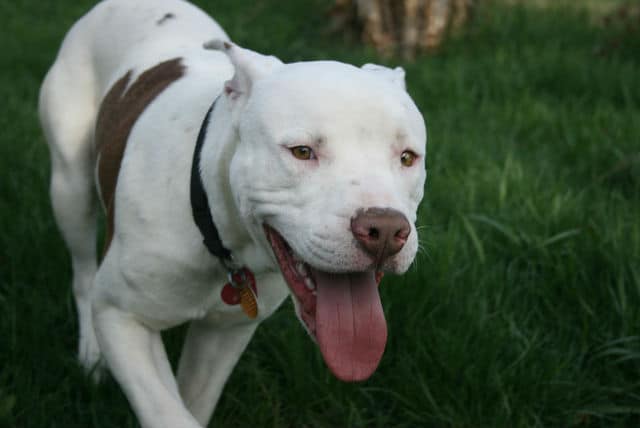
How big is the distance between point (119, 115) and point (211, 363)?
0.96 meters

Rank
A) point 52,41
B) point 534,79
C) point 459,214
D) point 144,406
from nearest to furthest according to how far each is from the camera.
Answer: point 144,406
point 459,214
point 534,79
point 52,41

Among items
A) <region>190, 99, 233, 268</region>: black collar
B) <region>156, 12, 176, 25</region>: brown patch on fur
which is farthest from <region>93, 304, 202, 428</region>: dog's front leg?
<region>156, 12, 176, 25</region>: brown patch on fur

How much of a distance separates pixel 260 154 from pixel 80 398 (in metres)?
1.33

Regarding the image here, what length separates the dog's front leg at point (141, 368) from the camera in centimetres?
261

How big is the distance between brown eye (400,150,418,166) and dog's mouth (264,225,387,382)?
309mm

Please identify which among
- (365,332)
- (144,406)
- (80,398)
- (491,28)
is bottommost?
(491,28)

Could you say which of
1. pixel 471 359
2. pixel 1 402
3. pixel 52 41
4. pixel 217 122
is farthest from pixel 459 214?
pixel 52 41

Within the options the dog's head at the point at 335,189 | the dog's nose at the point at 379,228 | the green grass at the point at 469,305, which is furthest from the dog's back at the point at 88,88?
the dog's nose at the point at 379,228

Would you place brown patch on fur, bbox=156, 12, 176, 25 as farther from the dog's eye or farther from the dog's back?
the dog's eye

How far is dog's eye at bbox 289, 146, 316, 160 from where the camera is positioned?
231cm

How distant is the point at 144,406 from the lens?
8.67 feet

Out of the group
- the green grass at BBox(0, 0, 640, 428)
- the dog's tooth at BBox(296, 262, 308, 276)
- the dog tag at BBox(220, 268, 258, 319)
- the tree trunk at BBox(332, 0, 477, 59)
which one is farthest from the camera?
the tree trunk at BBox(332, 0, 477, 59)

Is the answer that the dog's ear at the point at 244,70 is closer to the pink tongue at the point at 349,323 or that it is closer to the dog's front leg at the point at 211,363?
the pink tongue at the point at 349,323

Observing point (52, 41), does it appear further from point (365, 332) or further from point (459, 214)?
point (365, 332)
